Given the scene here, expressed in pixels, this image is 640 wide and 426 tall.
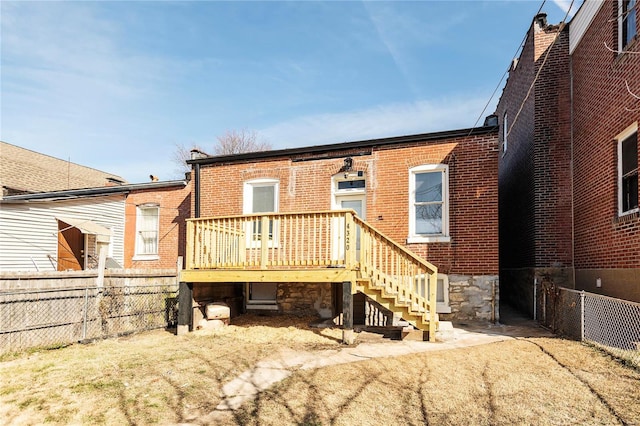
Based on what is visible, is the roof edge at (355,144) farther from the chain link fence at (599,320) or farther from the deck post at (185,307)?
the deck post at (185,307)

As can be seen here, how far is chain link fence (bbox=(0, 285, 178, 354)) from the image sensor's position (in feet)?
24.5

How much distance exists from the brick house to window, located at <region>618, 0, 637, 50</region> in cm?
302

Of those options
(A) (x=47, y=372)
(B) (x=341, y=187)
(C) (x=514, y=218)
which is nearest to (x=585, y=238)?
(C) (x=514, y=218)

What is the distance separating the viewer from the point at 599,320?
7.30m

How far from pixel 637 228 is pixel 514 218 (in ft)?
19.4

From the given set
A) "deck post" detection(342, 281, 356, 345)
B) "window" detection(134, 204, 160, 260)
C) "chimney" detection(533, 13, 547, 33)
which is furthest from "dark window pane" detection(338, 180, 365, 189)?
"window" detection(134, 204, 160, 260)

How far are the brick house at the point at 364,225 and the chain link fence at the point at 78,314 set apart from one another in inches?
38.9

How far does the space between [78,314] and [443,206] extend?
829 cm

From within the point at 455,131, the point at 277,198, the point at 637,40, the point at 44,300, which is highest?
the point at 637,40

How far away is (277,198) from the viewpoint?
491 inches

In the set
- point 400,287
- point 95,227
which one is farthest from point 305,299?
point 95,227

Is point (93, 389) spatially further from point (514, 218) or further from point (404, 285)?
point (514, 218)

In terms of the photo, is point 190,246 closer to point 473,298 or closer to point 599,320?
point 473,298

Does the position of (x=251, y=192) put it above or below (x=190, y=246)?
above
